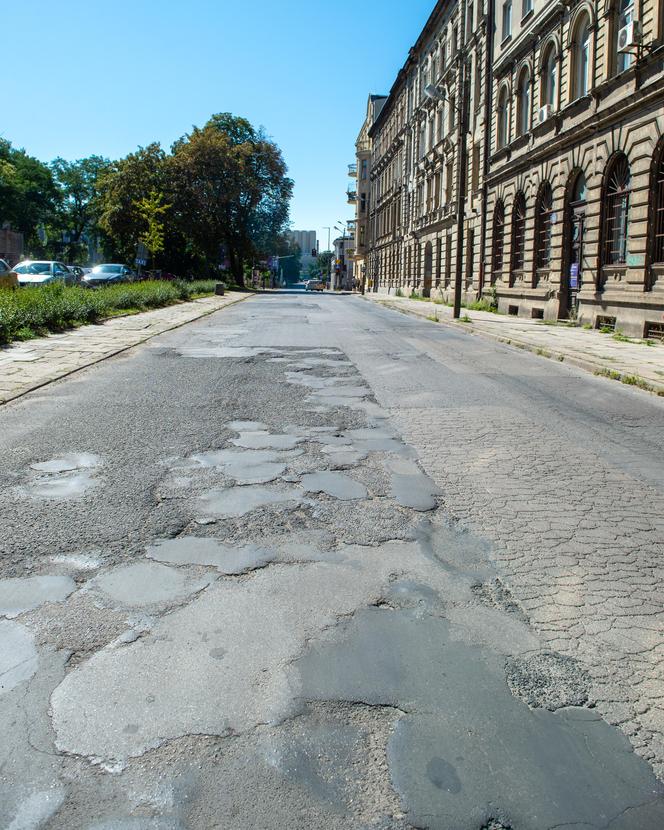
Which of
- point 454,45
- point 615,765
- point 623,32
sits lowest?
point 615,765

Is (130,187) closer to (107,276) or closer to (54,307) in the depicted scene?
(107,276)

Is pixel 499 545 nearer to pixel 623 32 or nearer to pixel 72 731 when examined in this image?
pixel 72 731

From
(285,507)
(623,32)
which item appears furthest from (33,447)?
(623,32)

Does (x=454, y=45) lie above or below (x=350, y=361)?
above

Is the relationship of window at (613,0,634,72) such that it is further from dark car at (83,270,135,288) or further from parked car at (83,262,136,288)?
parked car at (83,262,136,288)

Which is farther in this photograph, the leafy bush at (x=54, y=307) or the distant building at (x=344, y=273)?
the distant building at (x=344, y=273)

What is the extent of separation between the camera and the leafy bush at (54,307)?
50.0 feet

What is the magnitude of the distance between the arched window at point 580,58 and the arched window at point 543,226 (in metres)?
3.29

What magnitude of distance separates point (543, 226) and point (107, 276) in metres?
22.3

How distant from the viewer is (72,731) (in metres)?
2.52

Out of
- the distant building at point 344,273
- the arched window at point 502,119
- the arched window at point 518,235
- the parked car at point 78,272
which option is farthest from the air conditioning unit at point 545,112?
the distant building at point 344,273

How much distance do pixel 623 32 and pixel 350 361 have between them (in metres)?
11.7

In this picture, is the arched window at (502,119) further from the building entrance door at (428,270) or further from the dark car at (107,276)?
the dark car at (107,276)

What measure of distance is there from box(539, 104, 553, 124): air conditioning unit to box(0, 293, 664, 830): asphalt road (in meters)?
20.5
